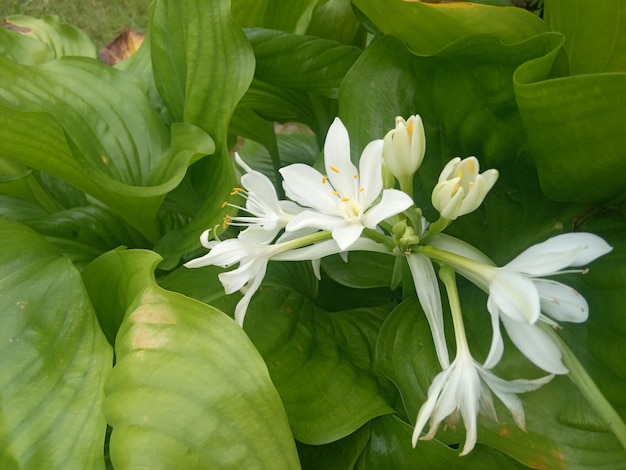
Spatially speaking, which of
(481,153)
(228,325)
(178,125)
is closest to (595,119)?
(481,153)

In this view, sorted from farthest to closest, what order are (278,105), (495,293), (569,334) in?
1. (278,105)
2. (569,334)
3. (495,293)

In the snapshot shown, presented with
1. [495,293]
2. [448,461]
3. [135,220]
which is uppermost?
[495,293]

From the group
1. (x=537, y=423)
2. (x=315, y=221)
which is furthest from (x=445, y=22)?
(x=537, y=423)

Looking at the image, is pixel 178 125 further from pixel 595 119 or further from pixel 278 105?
pixel 595 119

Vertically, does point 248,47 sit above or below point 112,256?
above

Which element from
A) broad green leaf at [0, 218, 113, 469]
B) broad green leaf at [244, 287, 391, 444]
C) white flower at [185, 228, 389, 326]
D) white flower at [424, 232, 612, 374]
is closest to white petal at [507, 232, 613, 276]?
white flower at [424, 232, 612, 374]

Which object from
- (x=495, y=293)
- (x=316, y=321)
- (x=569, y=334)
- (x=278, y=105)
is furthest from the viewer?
(x=278, y=105)

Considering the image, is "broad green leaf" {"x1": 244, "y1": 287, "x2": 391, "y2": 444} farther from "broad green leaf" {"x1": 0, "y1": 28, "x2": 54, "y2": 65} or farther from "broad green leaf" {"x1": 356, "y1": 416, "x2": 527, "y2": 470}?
"broad green leaf" {"x1": 0, "y1": 28, "x2": 54, "y2": 65}
